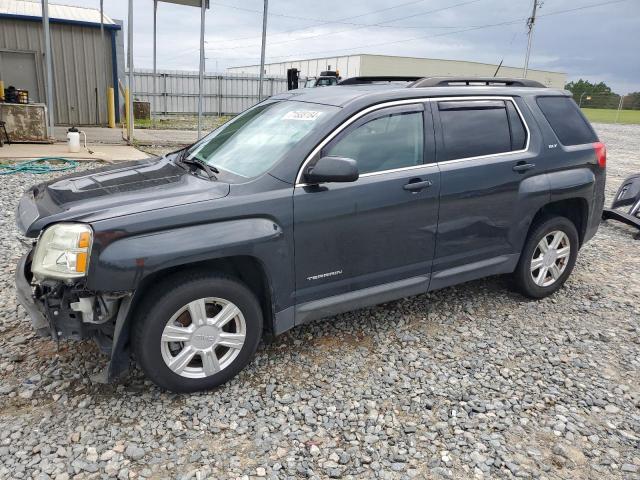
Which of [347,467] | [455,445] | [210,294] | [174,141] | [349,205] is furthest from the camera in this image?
[174,141]

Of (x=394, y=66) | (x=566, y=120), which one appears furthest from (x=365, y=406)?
(x=394, y=66)

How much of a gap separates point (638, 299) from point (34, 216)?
16.5ft

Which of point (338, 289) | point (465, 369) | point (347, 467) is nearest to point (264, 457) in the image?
point (347, 467)

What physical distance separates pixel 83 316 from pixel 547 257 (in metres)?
3.76

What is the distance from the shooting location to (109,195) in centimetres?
298

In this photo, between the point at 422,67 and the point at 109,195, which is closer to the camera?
the point at 109,195

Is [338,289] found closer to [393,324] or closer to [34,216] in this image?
[393,324]

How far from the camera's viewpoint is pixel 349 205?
10.7 feet

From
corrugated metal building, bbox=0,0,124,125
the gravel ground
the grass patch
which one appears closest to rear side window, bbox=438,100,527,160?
the gravel ground

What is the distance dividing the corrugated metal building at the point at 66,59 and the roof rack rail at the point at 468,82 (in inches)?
640

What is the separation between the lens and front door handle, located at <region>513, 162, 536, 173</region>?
4008 millimetres

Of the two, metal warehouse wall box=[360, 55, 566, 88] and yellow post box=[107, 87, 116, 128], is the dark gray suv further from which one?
metal warehouse wall box=[360, 55, 566, 88]

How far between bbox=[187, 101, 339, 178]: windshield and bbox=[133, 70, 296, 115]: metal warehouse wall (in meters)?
23.7

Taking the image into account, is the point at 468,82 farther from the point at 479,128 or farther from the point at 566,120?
the point at 566,120
